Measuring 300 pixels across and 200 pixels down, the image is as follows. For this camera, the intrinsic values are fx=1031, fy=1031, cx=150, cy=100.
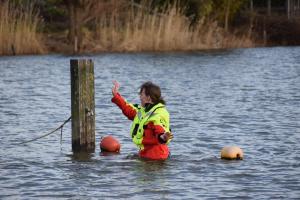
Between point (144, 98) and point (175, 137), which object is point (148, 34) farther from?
point (144, 98)

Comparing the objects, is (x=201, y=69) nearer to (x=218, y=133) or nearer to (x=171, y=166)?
(x=218, y=133)

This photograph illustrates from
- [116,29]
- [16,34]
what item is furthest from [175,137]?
[116,29]

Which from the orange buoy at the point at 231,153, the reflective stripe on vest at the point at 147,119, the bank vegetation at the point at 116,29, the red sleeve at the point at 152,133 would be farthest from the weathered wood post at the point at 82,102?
the bank vegetation at the point at 116,29

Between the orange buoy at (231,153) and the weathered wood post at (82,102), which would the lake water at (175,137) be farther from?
the weathered wood post at (82,102)

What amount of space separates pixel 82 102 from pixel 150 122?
1489 mm

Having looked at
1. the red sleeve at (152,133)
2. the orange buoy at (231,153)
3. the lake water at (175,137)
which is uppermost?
the red sleeve at (152,133)

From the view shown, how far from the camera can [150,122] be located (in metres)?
13.6

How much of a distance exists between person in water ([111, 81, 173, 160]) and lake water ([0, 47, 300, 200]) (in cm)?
23

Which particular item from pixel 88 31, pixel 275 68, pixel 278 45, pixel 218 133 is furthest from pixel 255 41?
pixel 218 133

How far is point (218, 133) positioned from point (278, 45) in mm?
38675

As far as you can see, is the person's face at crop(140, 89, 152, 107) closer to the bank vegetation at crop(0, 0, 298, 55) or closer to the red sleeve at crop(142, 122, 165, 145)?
the red sleeve at crop(142, 122, 165, 145)

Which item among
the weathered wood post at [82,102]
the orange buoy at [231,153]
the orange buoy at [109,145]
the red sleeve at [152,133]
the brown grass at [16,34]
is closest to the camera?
the red sleeve at [152,133]

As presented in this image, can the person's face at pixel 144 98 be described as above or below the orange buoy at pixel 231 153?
above

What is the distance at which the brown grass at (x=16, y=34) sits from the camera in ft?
127
